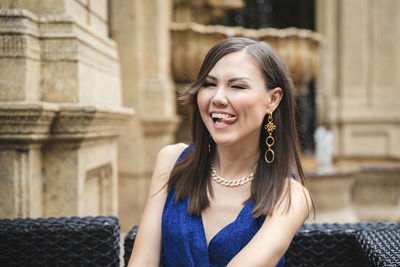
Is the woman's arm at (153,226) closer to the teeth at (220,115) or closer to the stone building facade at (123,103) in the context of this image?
the teeth at (220,115)

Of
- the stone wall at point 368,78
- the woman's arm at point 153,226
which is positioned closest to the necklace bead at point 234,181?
the woman's arm at point 153,226

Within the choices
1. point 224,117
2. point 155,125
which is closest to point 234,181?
point 224,117

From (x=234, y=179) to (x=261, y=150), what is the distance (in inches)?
7.6

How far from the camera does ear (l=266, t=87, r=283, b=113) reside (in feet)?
5.85

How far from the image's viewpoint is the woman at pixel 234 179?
1.69m

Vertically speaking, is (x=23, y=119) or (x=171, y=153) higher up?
(x=23, y=119)

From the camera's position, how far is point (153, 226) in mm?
1810

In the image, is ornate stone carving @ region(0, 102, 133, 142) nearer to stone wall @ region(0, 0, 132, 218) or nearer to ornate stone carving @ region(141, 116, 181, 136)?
stone wall @ region(0, 0, 132, 218)

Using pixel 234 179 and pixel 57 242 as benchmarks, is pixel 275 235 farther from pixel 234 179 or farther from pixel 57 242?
pixel 57 242

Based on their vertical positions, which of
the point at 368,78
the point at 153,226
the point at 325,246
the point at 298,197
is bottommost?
the point at 325,246

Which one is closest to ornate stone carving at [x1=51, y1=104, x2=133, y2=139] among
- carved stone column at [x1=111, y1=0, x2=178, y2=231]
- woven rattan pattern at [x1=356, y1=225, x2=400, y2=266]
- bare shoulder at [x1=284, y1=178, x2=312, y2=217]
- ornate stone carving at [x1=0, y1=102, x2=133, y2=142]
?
ornate stone carving at [x1=0, y1=102, x2=133, y2=142]

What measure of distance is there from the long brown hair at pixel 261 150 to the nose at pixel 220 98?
0.12 meters

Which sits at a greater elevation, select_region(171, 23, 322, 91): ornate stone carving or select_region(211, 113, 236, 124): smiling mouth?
select_region(171, 23, 322, 91): ornate stone carving

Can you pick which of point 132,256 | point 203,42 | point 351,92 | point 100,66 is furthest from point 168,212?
point 351,92
